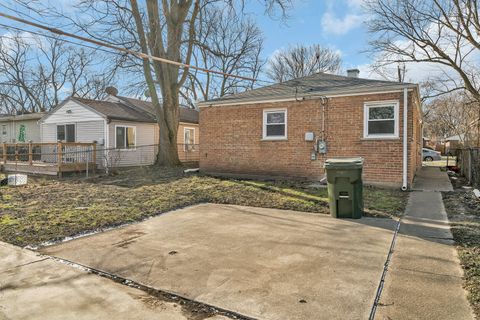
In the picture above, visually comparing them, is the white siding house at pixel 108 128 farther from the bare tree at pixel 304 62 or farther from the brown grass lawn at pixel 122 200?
the bare tree at pixel 304 62

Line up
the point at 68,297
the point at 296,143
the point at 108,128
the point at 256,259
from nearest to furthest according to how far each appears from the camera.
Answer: the point at 68,297
the point at 256,259
the point at 296,143
the point at 108,128

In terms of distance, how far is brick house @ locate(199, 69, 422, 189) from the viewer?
10547 millimetres

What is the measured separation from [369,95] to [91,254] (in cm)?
927

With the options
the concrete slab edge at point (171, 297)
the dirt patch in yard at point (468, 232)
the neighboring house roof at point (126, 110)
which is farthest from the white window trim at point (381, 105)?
the neighboring house roof at point (126, 110)

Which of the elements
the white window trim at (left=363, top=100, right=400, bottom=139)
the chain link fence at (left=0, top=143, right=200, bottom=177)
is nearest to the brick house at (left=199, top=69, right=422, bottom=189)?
the white window trim at (left=363, top=100, right=400, bottom=139)

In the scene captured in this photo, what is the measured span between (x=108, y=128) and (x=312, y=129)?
1133cm

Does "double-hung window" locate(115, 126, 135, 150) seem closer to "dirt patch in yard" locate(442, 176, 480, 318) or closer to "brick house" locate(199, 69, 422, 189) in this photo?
"brick house" locate(199, 69, 422, 189)

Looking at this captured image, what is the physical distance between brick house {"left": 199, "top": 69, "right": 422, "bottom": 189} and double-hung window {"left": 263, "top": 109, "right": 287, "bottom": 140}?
0.04 metres

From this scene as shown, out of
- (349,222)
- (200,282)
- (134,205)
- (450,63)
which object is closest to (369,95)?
(349,222)

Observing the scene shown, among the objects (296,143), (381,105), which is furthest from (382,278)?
(296,143)

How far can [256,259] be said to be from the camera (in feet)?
15.0

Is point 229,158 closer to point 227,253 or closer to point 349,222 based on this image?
point 349,222

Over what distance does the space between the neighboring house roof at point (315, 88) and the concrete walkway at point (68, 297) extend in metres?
9.43

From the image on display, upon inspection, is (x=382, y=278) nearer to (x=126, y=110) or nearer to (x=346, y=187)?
(x=346, y=187)
